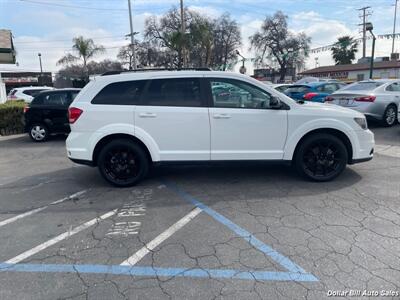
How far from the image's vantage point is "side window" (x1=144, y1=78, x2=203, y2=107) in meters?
4.82

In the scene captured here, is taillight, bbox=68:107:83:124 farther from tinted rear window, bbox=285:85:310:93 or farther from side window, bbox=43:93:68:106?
tinted rear window, bbox=285:85:310:93

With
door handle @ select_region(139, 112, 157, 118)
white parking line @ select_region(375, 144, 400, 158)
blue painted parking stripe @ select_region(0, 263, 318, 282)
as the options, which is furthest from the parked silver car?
blue painted parking stripe @ select_region(0, 263, 318, 282)

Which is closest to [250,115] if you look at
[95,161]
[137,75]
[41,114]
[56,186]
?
[137,75]

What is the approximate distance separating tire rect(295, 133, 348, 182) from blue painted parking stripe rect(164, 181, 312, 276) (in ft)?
5.84

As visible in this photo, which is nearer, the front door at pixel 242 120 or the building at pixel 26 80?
the front door at pixel 242 120

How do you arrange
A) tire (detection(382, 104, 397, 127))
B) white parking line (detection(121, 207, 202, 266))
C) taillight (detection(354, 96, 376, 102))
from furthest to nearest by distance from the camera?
tire (detection(382, 104, 397, 127)) → taillight (detection(354, 96, 376, 102)) → white parking line (detection(121, 207, 202, 266))

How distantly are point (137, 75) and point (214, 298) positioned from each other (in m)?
3.58

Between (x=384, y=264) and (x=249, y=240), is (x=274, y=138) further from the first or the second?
(x=384, y=264)

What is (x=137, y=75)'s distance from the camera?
194 inches

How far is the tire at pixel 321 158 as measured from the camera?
4902mm

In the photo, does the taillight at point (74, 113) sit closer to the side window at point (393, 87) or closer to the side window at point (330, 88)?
the side window at point (393, 87)

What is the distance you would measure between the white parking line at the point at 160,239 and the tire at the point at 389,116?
27.0 ft

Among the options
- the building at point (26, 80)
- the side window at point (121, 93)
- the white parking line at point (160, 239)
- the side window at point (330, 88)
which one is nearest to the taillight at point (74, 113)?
the side window at point (121, 93)

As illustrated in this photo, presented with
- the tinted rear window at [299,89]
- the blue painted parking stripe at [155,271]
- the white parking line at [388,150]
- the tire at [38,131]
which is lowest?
the blue painted parking stripe at [155,271]
